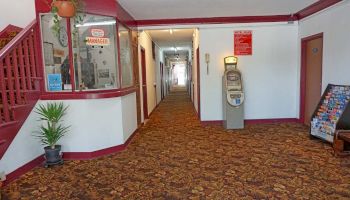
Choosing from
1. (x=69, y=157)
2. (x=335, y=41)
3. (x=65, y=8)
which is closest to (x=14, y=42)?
(x=65, y=8)

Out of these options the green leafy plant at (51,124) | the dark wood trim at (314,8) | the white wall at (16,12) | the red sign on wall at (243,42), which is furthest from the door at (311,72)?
the white wall at (16,12)

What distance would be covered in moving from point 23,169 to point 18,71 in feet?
4.35

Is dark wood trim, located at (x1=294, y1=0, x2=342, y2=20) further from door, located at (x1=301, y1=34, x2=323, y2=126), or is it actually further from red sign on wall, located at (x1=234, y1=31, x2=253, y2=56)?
red sign on wall, located at (x1=234, y1=31, x2=253, y2=56)

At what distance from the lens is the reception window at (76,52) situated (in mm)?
3850

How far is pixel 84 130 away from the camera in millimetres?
3922

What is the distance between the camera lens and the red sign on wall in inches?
232

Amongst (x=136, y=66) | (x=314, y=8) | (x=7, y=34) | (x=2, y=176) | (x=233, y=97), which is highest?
(x=314, y=8)

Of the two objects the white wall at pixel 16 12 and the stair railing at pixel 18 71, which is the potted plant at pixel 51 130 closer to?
the stair railing at pixel 18 71

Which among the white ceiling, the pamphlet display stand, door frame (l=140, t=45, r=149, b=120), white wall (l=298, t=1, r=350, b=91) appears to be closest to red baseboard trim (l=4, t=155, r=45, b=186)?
the white ceiling

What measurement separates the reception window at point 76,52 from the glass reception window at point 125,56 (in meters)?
0.40

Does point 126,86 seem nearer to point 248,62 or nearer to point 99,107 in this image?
point 99,107

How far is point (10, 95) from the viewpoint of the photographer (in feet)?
10.6

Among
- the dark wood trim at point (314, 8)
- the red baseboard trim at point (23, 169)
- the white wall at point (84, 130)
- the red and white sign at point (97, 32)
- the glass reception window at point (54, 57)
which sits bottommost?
the red baseboard trim at point (23, 169)

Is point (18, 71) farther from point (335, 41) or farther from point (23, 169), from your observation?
point (335, 41)
